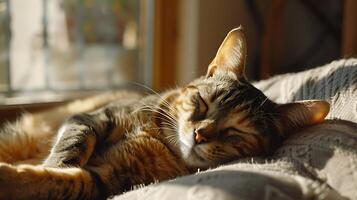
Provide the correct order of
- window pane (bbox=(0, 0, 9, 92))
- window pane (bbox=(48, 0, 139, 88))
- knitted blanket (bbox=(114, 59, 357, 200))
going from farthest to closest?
window pane (bbox=(48, 0, 139, 88))
window pane (bbox=(0, 0, 9, 92))
knitted blanket (bbox=(114, 59, 357, 200))

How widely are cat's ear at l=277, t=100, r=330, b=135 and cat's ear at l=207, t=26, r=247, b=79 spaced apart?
0.17 meters

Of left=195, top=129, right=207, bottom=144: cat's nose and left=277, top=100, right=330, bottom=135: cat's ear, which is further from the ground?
left=277, top=100, right=330, bottom=135: cat's ear

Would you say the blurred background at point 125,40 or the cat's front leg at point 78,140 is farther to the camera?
the blurred background at point 125,40

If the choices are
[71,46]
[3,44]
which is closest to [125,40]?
[71,46]

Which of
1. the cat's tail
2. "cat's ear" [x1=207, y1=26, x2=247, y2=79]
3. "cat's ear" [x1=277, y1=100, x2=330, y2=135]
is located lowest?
the cat's tail

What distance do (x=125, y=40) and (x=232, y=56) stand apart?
1.54m

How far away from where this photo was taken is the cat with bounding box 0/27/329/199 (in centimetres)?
121

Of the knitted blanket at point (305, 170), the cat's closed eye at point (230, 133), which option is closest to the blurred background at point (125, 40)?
the knitted blanket at point (305, 170)

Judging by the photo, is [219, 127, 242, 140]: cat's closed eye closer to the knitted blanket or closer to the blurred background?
the knitted blanket

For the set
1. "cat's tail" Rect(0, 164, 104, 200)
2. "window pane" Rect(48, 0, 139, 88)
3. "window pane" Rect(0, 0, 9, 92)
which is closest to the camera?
"cat's tail" Rect(0, 164, 104, 200)

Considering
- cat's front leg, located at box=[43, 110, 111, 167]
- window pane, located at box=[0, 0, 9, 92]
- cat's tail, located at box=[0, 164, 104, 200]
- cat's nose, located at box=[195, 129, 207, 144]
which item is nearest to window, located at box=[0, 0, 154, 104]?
window pane, located at box=[0, 0, 9, 92]

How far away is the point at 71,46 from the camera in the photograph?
2721 mm

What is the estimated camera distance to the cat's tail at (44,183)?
3.63 ft

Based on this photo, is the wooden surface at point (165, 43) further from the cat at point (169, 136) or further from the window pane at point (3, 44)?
the cat at point (169, 136)
